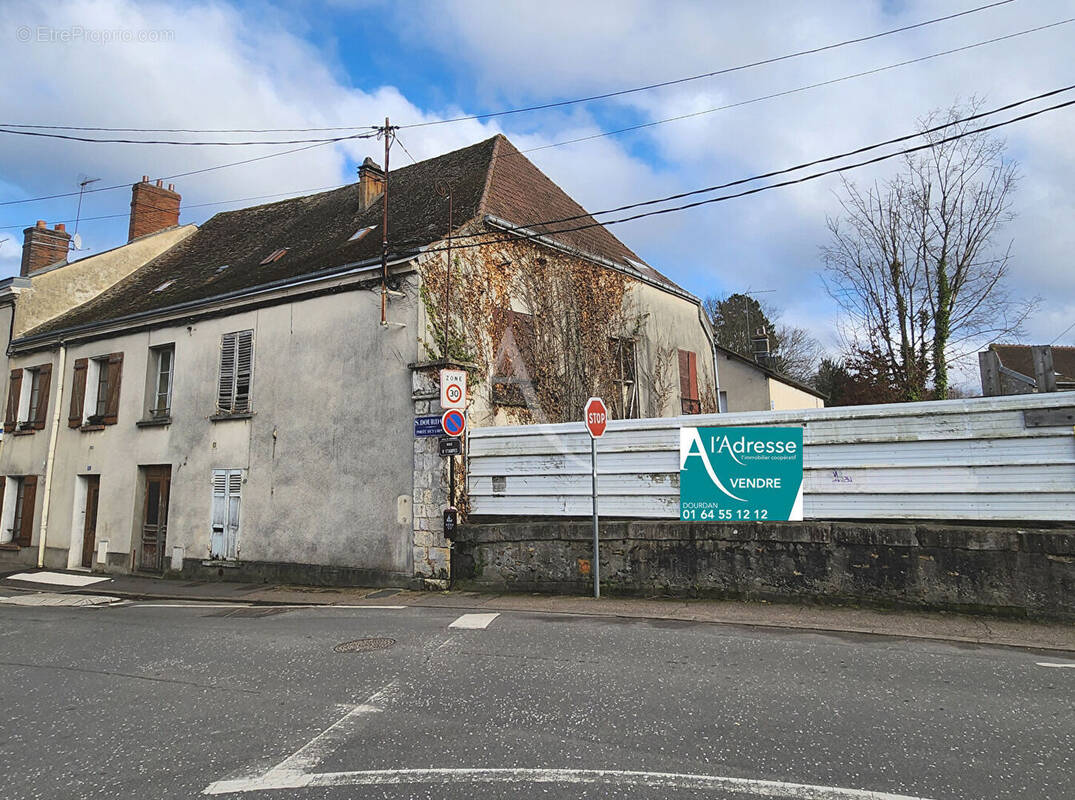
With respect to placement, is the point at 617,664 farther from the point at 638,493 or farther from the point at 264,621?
the point at 264,621

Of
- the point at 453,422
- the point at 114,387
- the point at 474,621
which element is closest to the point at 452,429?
the point at 453,422

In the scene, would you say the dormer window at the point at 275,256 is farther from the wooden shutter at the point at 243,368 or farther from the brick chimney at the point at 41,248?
Answer: the brick chimney at the point at 41,248

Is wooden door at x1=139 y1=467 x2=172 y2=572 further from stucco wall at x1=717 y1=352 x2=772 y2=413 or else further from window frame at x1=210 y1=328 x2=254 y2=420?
stucco wall at x1=717 y1=352 x2=772 y2=413

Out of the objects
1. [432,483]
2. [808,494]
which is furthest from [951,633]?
[432,483]

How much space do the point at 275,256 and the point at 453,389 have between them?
808 centimetres

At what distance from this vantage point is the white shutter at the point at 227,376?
1391 centimetres

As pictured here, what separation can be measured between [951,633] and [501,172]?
12657 mm

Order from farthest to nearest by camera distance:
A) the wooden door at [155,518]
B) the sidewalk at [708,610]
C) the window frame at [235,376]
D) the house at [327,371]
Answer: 1. the wooden door at [155,518]
2. the window frame at [235,376]
3. the house at [327,371]
4. the sidewalk at [708,610]

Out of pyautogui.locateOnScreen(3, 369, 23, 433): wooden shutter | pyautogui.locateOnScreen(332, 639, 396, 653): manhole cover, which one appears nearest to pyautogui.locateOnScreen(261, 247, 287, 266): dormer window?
pyautogui.locateOnScreen(3, 369, 23, 433): wooden shutter

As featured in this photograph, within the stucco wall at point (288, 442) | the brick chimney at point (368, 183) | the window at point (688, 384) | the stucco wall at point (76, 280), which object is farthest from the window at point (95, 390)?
the window at point (688, 384)

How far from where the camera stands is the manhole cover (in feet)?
22.1

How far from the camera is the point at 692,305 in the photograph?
19234 mm

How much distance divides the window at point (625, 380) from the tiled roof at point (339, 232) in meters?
2.16

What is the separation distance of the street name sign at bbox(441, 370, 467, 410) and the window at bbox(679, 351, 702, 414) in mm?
8298
